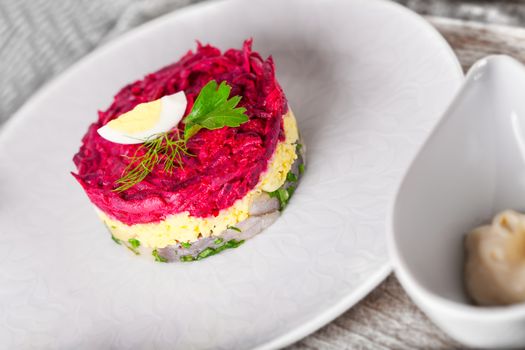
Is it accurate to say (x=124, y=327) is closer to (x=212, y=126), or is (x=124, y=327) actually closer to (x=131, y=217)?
(x=131, y=217)

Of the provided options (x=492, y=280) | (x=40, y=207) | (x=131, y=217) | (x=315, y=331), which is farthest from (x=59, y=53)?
(x=492, y=280)

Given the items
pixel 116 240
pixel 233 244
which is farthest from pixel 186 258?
pixel 116 240

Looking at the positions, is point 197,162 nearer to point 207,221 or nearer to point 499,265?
point 207,221

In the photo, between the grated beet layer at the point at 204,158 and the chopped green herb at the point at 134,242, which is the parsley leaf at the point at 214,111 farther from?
the chopped green herb at the point at 134,242

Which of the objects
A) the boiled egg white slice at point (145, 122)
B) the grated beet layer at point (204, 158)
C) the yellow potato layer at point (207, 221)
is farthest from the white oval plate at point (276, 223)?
the boiled egg white slice at point (145, 122)

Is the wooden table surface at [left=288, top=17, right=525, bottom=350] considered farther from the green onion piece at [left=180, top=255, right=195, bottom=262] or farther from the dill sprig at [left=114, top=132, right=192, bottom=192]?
the dill sprig at [left=114, top=132, right=192, bottom=192]

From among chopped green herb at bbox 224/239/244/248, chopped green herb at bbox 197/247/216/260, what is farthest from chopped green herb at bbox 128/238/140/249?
chopped green herb at bbox 224/239/244/248

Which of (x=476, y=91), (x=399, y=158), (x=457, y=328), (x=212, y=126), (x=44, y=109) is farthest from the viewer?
(x=44, y=109)
